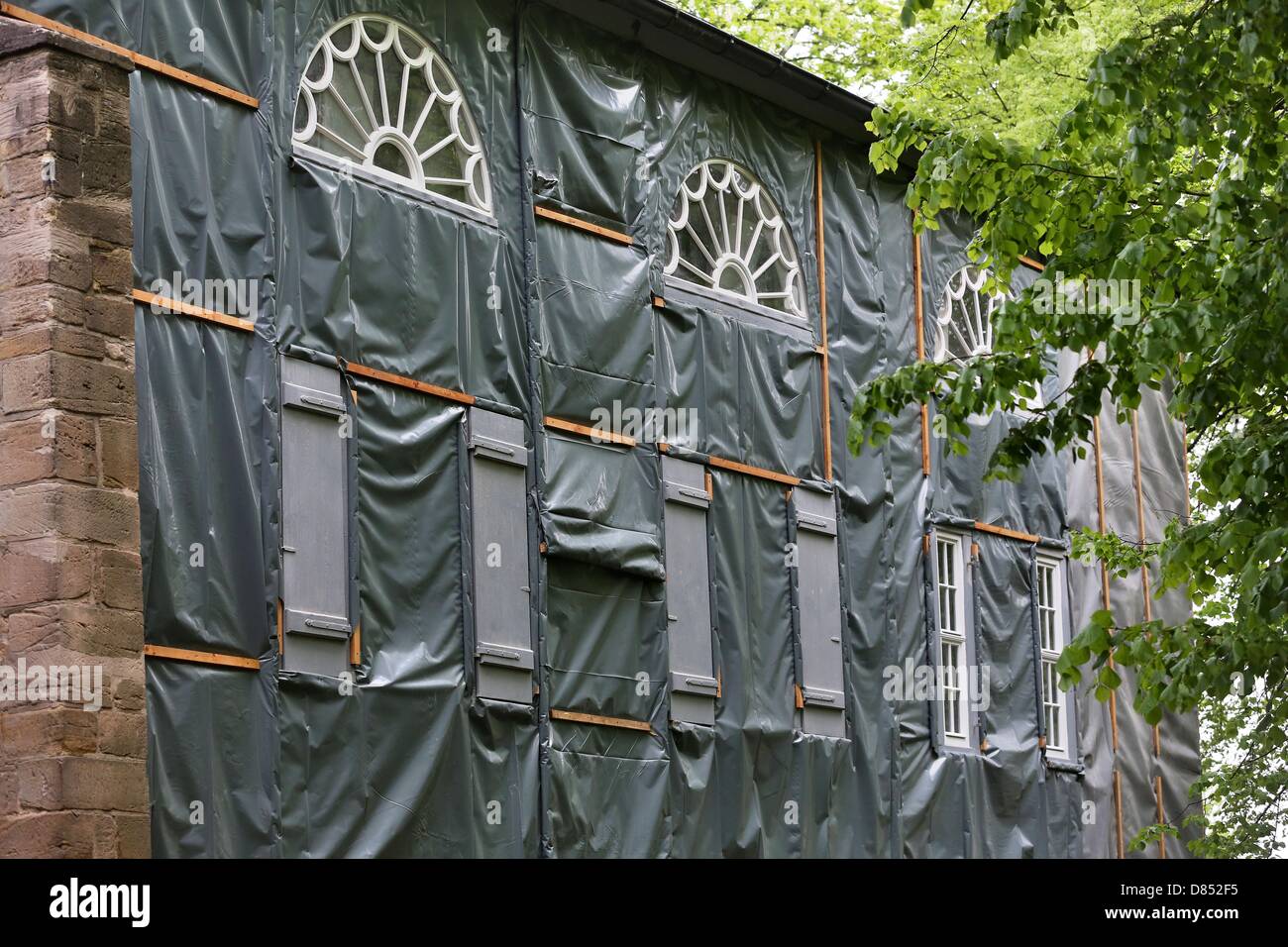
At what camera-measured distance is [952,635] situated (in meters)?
21.7

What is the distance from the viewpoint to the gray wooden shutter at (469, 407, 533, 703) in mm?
16000

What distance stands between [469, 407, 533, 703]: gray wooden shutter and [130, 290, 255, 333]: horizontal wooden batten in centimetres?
235

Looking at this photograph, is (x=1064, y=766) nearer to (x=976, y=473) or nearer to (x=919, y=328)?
(x=976, y=473)

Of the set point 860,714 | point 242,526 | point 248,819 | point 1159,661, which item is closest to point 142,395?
point 242,526

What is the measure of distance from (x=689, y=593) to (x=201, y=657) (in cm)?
→ 561

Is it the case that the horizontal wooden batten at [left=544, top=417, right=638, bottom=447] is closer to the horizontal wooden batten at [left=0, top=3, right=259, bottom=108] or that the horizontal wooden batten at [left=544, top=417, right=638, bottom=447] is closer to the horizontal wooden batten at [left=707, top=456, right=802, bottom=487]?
the horizontal wooden batten at [left=707, top=456, right=802, bottom=487]

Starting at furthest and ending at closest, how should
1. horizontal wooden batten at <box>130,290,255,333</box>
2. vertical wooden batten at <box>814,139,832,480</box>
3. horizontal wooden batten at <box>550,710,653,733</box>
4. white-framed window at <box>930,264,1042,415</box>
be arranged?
white-framed window at <box>930,264,1042,415</box> < vertical wooden batten at <box>814,139,832,480</box> < horizontal wooden batten at <box>550,710,653,733</box> < horizontal wooden batten at <box>130,290,255,333</box>

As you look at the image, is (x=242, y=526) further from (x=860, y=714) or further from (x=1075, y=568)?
(x=1075, y=568)

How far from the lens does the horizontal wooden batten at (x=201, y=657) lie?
13.4 meters

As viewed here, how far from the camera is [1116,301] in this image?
1201 centimetres

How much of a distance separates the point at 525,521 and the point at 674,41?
16.7 ft

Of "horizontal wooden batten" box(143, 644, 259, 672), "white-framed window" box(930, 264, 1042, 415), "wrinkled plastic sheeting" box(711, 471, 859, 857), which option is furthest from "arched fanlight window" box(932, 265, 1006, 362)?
"horizontal wooden batten" box(143, 644, 259, 672)

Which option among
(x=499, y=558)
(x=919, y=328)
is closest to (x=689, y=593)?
(x=499, y=558)

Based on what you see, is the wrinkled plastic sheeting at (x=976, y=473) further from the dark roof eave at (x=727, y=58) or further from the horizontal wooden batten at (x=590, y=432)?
the horizontal wooden batten at (x=590, y=432)
